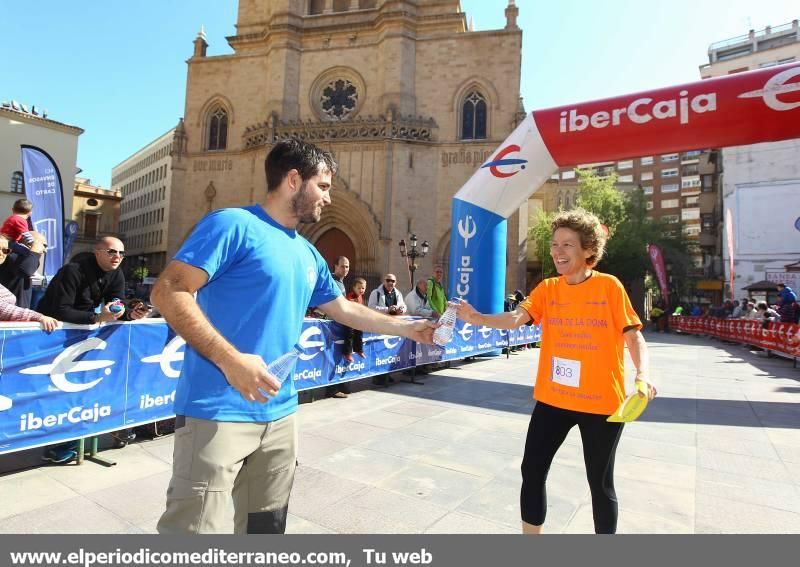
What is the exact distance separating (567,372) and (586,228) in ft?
2.55

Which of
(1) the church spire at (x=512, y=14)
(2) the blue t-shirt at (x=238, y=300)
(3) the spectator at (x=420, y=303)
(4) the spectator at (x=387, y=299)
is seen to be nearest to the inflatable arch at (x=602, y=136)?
(3) the spectator at (x=420, y=303)

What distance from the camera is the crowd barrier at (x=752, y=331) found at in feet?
37.7

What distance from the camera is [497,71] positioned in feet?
74.6

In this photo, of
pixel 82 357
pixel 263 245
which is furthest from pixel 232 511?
pixel 82 357

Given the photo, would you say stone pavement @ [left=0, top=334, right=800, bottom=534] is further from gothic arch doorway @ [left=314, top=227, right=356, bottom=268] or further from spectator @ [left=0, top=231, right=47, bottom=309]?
gothic arch doorway @ [left=314, top=227, right=356, bottom=268]

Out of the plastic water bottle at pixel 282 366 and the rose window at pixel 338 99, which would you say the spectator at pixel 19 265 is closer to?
the plastic water bottle at pixel 282 366

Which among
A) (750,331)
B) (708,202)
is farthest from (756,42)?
(750,331)

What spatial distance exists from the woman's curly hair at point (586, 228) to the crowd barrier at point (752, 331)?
11920 mm

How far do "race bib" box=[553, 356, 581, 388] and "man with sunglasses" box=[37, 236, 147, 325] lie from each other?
3.57m

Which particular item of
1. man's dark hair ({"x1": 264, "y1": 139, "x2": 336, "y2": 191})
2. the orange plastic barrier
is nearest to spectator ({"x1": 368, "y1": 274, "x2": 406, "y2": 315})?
man's dark hair ({"x1": 264, "y1": 139, "x2": 336, "y2": 191})

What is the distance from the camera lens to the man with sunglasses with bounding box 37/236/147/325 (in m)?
3.96
